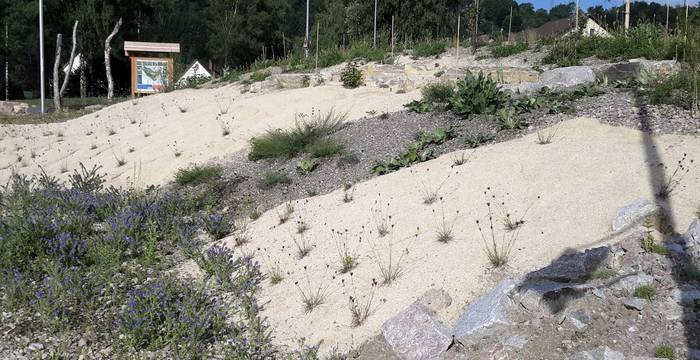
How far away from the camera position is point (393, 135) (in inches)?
350

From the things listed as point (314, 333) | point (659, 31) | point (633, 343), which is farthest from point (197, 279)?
point (659, 31)

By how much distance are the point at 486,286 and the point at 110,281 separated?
3375 millimetres

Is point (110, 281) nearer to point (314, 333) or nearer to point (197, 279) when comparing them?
point (197, 279)

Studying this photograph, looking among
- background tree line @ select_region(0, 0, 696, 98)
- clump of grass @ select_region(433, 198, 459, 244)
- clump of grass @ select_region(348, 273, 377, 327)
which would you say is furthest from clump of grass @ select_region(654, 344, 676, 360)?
background tree line @ select_region(0, 0, 696, 98)

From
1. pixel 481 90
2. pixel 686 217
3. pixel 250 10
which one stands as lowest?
pixel 686 217

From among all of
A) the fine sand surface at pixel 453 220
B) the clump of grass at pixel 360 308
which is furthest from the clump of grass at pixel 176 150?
the clump of grass at pixel 360 308

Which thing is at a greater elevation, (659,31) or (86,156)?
(659,31)

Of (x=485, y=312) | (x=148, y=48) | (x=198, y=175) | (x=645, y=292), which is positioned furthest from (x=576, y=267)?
(x=148, y=48)

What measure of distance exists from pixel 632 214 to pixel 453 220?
1.56m

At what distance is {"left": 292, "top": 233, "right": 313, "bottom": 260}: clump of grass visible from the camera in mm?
5913

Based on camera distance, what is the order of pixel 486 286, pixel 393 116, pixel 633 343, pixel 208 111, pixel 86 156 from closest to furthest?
pixel 633 343 → pixel 486 286 → pixel 393 116 → pixel 86 156 → pixel 208 111

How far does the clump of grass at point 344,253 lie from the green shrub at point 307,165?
2.29 m

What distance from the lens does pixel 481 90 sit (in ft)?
28.3

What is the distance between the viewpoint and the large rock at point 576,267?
422 centimetres
